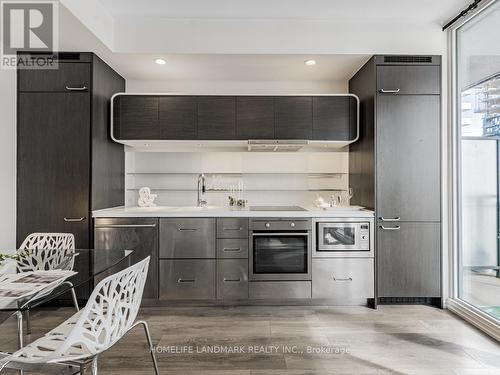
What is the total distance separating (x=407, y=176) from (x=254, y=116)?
1672mm


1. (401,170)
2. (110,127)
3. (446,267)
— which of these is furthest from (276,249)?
(110,127)

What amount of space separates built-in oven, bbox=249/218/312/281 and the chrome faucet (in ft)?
3.09

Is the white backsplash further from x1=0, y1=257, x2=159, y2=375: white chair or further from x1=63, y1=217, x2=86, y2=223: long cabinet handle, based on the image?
x1=0, y1=257, x2=159, y2=375: white chair

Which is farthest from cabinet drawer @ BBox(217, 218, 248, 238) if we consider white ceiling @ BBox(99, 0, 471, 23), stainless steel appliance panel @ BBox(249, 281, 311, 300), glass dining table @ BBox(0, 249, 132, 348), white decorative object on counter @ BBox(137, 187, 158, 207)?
white ceiling @ BBox(99, 0, 471, 23)

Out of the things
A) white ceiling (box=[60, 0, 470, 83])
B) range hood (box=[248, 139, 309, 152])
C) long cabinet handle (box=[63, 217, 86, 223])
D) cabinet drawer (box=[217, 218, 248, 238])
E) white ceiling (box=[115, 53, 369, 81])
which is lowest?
cabinet drawer (box=[217, 218, 248, 238])

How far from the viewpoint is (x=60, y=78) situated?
129 inches

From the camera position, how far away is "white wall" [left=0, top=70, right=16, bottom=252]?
3.38 metres

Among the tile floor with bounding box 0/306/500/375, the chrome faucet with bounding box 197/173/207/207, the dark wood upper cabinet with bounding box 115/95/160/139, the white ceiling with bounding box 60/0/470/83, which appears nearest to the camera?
the tile floor with bounding box 0/306/500/375

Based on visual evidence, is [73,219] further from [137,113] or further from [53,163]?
[137,113]

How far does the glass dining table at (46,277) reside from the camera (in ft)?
4.75

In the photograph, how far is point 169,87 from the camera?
410 centimetres

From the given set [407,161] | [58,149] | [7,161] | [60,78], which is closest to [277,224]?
[407,161]

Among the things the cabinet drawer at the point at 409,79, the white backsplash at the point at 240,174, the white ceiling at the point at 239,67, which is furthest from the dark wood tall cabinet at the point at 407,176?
the white backsplash at the point at 240,174

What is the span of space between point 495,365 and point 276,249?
6.05 ft
